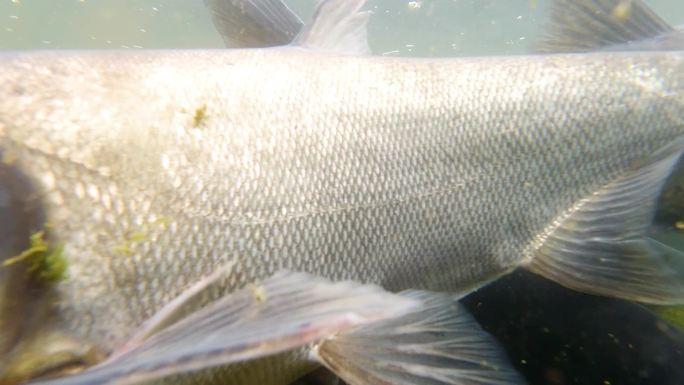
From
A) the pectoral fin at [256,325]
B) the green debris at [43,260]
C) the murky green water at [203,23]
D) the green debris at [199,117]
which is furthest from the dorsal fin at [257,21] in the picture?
the murky green water at [203,23]

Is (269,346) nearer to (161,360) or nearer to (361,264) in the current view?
(161,360)

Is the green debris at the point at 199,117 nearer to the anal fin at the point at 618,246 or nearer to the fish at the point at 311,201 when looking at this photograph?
the fish at the point at 311,201

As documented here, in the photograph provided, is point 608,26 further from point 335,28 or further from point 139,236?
point 139,236

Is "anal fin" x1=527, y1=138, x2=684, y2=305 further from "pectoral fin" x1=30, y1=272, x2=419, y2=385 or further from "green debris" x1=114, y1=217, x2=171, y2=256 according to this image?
"green debris" x1=114, y1=217, x2=171, y2=256

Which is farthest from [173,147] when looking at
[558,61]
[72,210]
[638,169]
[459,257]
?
[638,169]

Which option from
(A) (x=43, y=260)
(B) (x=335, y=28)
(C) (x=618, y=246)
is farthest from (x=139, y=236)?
(C) (x=618, y=246)

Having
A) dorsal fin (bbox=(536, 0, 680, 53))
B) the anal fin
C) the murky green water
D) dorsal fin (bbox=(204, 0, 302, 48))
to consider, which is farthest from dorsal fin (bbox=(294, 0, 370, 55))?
the murky green water
